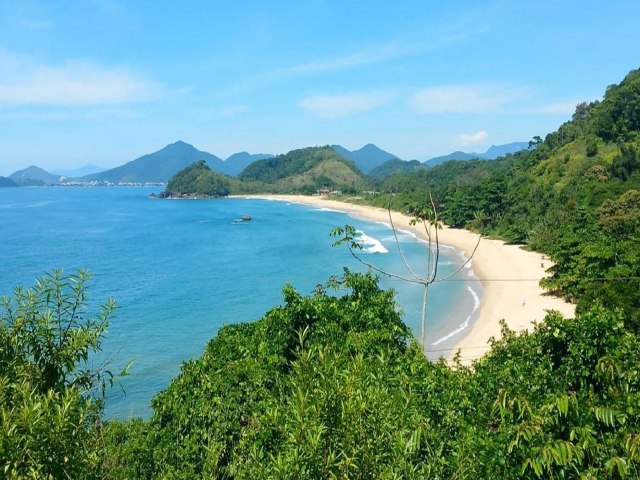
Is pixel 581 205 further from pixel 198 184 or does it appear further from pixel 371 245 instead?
pixel 198 184

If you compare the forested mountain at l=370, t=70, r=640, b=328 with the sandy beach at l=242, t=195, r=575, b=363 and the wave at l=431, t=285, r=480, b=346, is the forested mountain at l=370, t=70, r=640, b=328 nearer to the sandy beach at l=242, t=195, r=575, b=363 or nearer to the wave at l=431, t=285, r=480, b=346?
the sandy beach at l=242, t=195, r=575, b=363

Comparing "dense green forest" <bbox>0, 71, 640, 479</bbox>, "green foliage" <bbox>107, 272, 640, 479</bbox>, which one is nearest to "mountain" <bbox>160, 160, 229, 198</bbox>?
"dense green forest" <bbox>0, 71, 640, 479</bbox>

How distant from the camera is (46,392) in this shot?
429 cm

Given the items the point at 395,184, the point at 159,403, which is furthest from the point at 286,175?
the point at 159,403

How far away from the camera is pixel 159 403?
33.1ft

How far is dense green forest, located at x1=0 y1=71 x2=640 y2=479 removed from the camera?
344 centimetres

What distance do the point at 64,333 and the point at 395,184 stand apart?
4762 inches

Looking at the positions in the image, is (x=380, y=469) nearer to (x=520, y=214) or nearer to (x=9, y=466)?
(x=9, y=466)

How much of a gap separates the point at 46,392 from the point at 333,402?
102 inches

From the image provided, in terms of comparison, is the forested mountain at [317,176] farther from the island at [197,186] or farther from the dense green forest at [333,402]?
the dense green forest at [333,402]

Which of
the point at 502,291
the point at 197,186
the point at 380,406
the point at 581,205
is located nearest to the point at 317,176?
the point at 197,186

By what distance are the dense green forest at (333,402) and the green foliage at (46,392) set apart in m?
0.01

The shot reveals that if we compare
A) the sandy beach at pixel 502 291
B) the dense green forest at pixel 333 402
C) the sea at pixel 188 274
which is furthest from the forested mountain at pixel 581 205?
the dense green forest at pixel 333 402

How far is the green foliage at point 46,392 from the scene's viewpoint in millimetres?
3096
